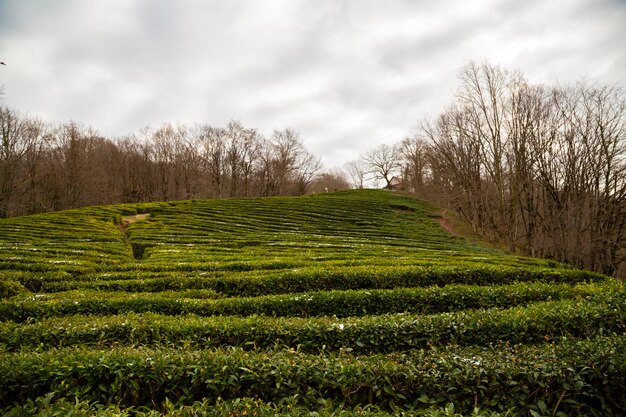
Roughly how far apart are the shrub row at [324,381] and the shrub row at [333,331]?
1942 mm

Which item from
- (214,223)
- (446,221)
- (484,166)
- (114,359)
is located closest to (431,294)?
(114,359)

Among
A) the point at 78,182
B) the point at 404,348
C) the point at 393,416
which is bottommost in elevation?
the point at 404,348

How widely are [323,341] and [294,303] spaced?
333 centimetres

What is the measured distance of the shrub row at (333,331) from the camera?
7.88 metres

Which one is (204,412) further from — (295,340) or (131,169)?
(131,169)

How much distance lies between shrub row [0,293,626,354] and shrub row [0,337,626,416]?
1942mm

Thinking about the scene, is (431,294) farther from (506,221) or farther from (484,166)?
(484,166)

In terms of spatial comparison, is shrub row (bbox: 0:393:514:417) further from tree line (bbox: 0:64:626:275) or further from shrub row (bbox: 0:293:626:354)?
tree line (bbox: 0:64:626:275)

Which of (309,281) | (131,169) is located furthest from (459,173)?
(131,169)

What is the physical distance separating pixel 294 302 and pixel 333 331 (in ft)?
11.0

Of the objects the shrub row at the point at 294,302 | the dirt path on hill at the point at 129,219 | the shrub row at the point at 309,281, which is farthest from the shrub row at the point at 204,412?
the dirt path on hill at the point at 129,219

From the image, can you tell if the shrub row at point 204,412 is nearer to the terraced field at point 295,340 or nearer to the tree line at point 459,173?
the terraced field at point 295,340

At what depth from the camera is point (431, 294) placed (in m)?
12.0

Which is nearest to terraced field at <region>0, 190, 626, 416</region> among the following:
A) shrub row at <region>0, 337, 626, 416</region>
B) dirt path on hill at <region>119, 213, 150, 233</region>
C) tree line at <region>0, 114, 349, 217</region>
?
shrub row at <region>0, 337, 626, 416</region>
